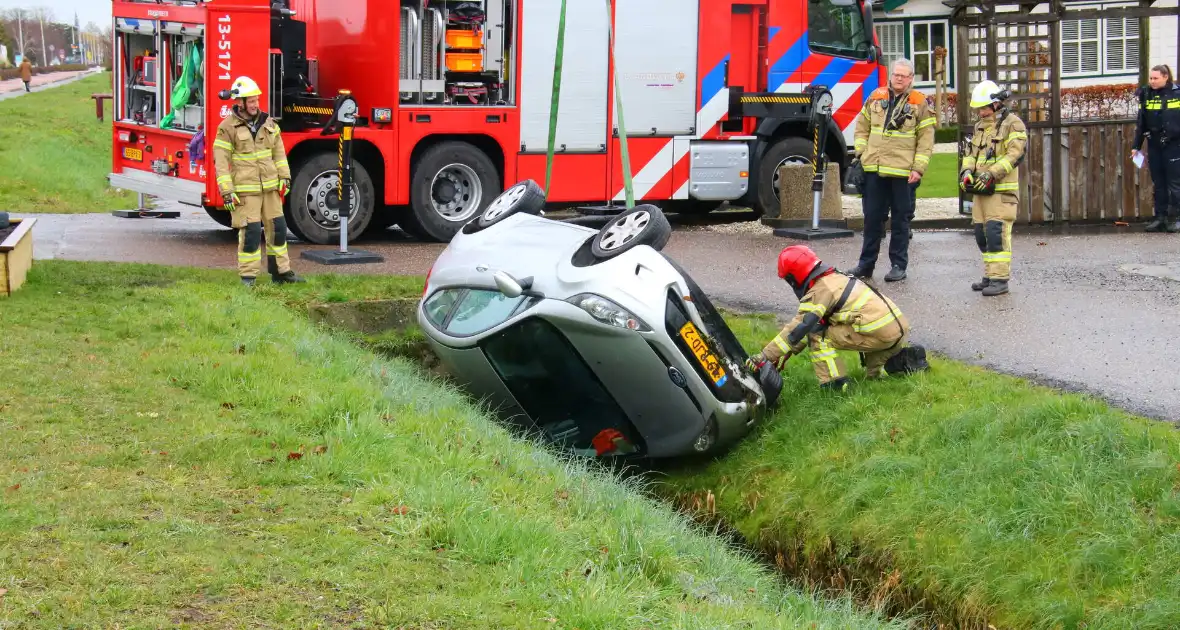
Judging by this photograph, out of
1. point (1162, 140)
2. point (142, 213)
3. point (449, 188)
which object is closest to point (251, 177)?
point (449, 188)

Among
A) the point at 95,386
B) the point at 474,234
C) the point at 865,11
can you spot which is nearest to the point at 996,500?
the point at 474,234

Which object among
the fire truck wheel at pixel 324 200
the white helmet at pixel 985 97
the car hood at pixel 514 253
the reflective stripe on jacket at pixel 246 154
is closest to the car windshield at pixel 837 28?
the white helmet at pixel 985 97

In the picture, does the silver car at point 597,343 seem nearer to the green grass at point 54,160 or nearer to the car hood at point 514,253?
the car hood at point 514,253

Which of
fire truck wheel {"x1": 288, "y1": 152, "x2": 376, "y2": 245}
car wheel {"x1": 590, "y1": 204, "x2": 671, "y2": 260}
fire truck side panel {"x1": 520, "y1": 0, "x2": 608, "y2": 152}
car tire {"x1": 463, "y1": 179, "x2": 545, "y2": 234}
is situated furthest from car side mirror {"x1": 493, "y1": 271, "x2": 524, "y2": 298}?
fire truck side panel {"x1": 520, "y1": 0, "x2": 608, "y2": 152}

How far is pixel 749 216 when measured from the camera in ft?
57.8

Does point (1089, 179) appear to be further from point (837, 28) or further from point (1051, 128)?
point (837, 28)

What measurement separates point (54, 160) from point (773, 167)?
15.9 meters

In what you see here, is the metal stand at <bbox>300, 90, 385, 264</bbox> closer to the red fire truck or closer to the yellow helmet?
the red fire truck

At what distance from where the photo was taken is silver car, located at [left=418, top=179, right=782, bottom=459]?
723 cm

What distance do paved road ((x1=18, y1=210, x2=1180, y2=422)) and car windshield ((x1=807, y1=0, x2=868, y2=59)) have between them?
260 centimetres

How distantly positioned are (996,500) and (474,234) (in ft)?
12.7

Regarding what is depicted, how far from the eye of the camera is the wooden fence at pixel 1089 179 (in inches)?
605

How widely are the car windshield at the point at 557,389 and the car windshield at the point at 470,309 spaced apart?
0.14 meters

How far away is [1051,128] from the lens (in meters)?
15.2
